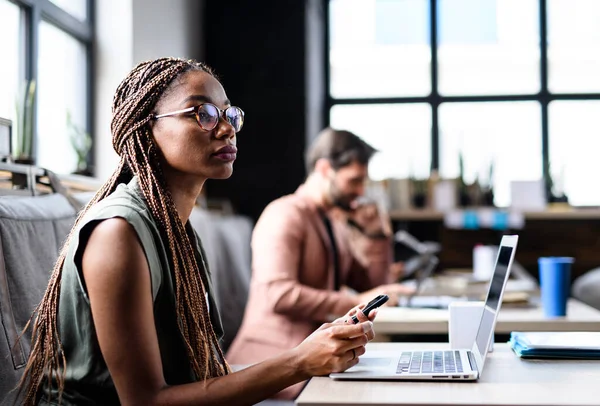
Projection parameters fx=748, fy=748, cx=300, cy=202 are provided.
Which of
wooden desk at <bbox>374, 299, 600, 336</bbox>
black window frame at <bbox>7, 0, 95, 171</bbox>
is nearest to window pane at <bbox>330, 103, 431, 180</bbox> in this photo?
black window frame at <bbox>7, 0, 95, 171</bbox>

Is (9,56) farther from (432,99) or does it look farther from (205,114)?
(432,99)

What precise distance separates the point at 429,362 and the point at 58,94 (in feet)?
8.57

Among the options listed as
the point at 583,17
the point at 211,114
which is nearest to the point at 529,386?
the point at 211,114

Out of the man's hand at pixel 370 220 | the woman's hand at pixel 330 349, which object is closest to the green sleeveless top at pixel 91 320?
the woman's hand at pixel 330 349

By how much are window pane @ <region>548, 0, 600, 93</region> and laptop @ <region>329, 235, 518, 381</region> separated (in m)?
4.46

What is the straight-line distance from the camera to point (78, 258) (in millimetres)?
1352

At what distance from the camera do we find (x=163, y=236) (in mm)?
1495

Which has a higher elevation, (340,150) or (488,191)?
(340,150)

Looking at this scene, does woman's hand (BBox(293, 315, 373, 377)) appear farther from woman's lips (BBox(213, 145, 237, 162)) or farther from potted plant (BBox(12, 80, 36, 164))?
potted plant (BBox(12, 80, 36, 164))

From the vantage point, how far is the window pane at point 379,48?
5777 mm

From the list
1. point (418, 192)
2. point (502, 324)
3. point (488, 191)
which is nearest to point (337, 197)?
point (502, 324)

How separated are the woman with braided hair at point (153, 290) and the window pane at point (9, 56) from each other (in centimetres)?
150

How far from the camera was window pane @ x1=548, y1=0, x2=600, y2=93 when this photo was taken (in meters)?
5.68

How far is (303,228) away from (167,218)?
143 cm
